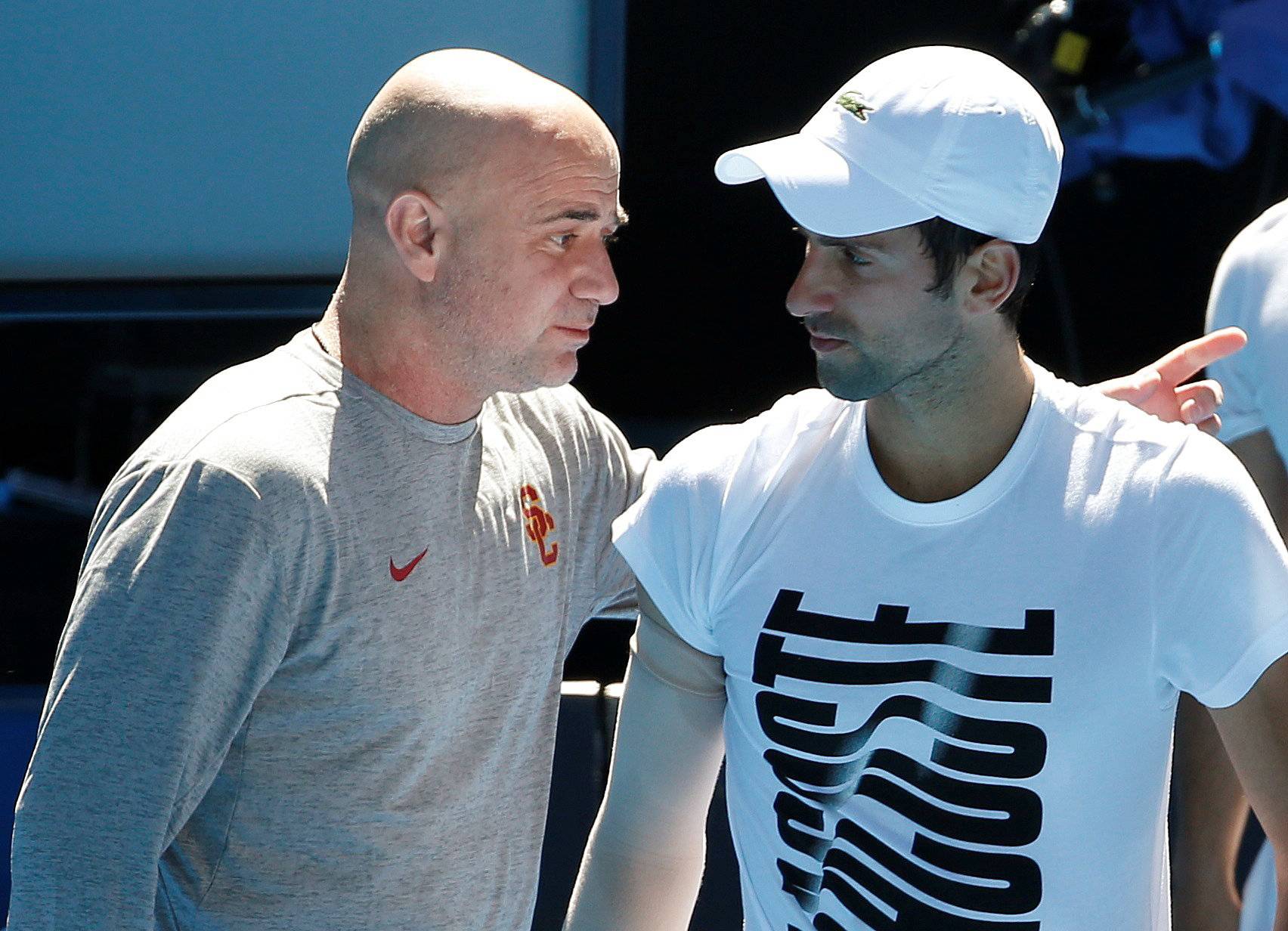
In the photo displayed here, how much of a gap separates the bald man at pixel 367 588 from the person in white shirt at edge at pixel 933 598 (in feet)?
0.72

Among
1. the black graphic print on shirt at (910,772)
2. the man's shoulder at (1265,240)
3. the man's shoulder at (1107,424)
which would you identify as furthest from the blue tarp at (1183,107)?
the black graphic print on shirt at (910,772)

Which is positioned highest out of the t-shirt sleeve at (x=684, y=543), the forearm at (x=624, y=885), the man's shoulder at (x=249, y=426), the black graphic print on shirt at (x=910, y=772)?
the man's shoulder at (x=249, y=426)

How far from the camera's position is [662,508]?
1.41m

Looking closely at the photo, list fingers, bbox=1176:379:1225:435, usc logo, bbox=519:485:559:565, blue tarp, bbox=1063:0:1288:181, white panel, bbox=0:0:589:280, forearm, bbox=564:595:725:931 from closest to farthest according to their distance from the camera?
forearm, bbox=564:595:725:931
fingers, bbox=1176:379:1225:435
usc logo, bbox=519:485:559:565
white panel, bbox=0:0:589:280
blue tarp, bbox=1063:0:1288:181

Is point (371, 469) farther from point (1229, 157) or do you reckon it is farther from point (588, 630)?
point (1229, 157)

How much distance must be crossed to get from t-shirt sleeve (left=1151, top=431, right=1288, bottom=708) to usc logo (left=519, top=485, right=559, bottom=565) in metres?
0.68

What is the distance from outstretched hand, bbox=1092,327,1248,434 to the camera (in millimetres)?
1514

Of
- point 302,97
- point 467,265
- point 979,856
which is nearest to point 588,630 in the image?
point 302,97

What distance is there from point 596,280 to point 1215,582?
71 centimetres

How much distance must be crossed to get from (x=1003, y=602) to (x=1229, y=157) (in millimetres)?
2068

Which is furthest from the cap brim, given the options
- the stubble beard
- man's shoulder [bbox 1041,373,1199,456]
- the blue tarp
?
the blue tarp

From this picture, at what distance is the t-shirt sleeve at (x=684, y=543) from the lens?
140 centimetres

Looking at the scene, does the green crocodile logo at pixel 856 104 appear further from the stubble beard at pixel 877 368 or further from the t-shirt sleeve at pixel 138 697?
the t-shirt sleeve at pixel 138 697

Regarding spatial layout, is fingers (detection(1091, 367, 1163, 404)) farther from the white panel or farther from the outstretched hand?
the white panel
